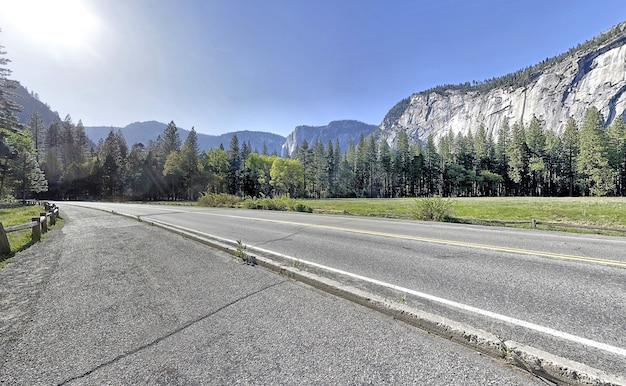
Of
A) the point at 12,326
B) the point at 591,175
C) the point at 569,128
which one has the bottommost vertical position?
the point at 12,326

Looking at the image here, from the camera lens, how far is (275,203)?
26062 mm

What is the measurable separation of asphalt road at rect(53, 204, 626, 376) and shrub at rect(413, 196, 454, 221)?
17.7 ft

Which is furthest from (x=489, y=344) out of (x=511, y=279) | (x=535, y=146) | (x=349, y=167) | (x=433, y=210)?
(x=535, y=146)

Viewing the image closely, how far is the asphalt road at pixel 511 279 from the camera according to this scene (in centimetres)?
278

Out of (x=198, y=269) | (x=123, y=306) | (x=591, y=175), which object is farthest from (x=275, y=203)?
(x=591, y=175)

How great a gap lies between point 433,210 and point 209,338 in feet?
45.3

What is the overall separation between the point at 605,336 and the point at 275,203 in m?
24.3

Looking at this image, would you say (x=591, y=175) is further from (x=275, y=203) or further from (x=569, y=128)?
(x=275, y=203)

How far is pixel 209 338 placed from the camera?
292 cm

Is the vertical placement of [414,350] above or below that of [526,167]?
below

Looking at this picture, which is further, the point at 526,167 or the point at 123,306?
the point at 526,167

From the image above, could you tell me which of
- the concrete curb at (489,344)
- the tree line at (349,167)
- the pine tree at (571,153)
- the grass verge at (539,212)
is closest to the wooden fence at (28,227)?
the concrete curb at (489,344)

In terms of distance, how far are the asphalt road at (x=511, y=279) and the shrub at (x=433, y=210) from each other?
5382mm

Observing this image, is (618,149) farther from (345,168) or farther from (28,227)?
(28,227)
